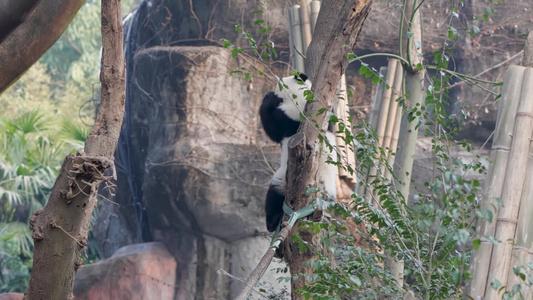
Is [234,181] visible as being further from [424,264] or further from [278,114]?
[424,264]

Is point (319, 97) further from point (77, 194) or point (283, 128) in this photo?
point (283, 128)

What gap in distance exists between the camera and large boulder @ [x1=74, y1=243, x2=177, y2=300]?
229 inches

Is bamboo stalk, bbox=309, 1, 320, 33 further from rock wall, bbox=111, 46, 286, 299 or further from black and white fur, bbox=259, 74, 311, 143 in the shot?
rock wall, bbox=111, 46, 286, 299

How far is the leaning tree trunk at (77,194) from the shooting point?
1.94 metres

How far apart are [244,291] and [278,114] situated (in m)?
2.01

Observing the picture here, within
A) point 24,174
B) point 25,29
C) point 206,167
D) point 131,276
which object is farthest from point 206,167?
point 25,29

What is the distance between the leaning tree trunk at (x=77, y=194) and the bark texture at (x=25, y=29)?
1004 mm

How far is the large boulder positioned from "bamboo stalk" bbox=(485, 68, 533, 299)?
4.61 metres

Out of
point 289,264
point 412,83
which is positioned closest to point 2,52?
point 289,264

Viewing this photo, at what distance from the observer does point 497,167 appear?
201 cm

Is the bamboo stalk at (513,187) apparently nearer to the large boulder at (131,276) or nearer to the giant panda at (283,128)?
the giant panda at (283,128)

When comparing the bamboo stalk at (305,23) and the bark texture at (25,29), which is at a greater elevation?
the bamboo stalk at (305,23)

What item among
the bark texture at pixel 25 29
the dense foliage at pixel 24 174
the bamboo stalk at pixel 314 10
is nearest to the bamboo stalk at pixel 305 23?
the bamboo stalk at pixel 314 10

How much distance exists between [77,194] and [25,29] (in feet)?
4.98
